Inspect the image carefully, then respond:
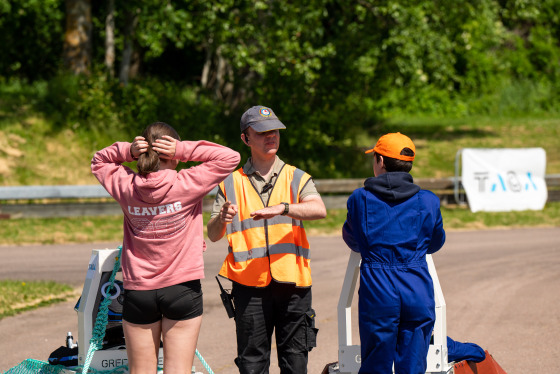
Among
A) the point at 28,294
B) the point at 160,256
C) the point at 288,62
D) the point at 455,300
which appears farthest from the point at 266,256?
the point at 288,62

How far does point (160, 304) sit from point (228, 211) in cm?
63

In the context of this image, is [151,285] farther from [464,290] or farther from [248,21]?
[248,21]

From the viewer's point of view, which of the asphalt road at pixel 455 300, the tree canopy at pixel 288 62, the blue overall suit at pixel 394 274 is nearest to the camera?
the blue overall suit at pixel 394 274

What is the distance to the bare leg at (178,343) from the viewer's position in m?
4.21

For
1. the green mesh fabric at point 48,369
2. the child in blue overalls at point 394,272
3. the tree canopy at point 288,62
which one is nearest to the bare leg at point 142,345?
the green mesh fabric at point 48,369

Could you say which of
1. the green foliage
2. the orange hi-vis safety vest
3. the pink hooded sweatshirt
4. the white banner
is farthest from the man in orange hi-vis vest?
the green foliage

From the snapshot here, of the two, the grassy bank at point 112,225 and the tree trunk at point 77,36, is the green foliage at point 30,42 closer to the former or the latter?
the tree trunk at point 77,36

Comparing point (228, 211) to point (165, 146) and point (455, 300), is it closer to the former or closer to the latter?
point (165, 146)

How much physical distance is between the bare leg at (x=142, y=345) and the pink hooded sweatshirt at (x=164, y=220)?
22 cm

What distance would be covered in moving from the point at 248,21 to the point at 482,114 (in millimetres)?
21625

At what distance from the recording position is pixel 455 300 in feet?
29.9

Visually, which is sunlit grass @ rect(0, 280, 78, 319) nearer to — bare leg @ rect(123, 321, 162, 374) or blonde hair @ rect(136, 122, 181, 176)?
bare leg @ rect(123, 321, 162, 374)

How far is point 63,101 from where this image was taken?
22.9 metres

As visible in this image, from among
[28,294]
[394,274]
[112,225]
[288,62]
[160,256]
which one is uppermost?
[288,62]
